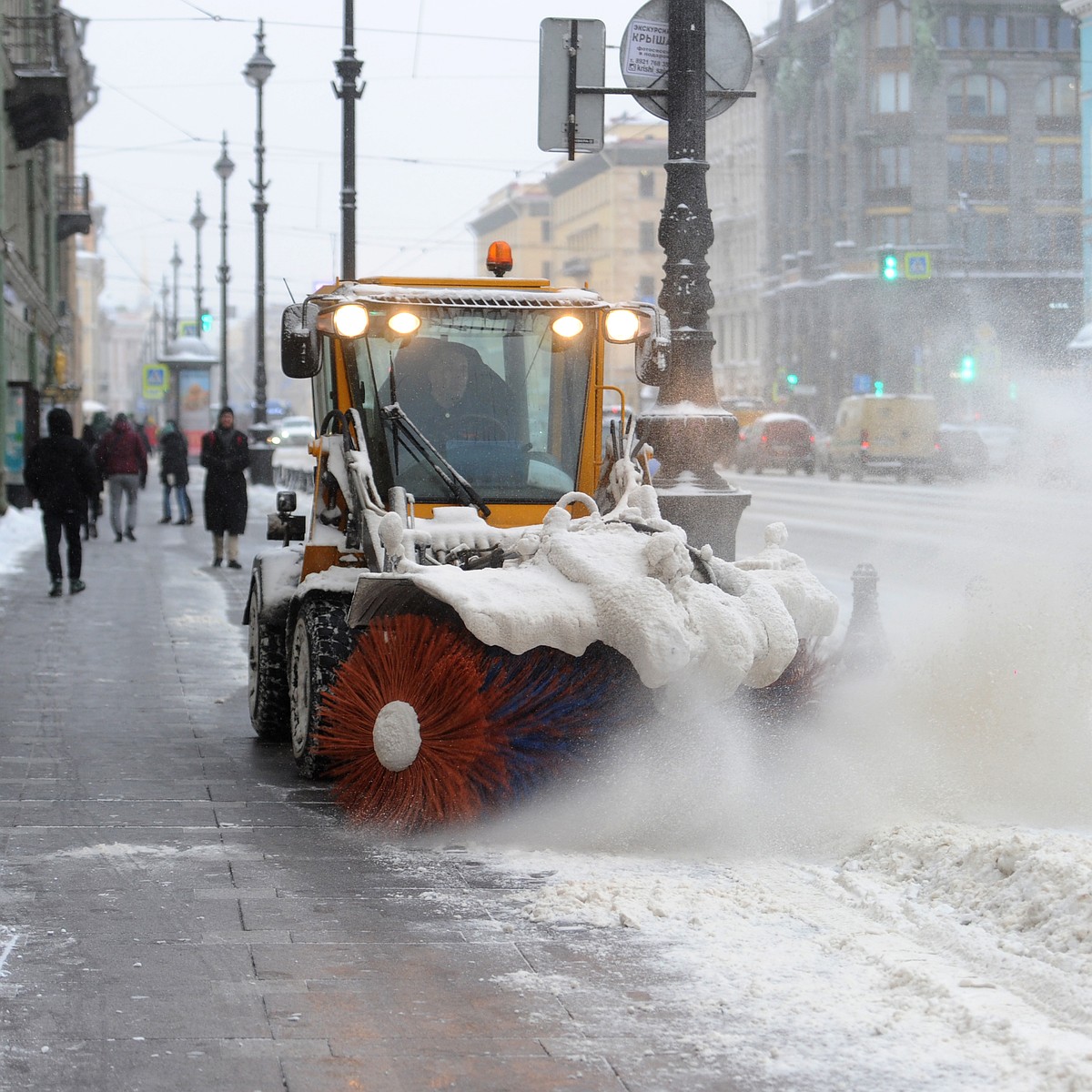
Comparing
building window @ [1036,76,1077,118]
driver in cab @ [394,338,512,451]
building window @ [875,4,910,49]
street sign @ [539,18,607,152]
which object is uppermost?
building window @ [875,4,910,49]

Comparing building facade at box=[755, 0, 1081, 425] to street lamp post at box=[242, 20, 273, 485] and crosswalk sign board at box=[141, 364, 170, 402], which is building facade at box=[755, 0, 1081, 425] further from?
street lamp post at box=[242, 20, 273, 485]

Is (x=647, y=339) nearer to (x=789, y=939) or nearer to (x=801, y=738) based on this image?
(x=801, y=738)

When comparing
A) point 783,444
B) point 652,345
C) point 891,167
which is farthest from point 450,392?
point 891,167

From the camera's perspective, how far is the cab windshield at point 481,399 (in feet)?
26.1

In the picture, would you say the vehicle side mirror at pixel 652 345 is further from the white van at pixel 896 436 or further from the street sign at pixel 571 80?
the white van at pixel 896 436

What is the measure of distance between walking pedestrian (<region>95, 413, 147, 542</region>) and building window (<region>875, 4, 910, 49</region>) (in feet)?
197

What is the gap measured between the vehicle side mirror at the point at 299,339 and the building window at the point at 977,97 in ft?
234

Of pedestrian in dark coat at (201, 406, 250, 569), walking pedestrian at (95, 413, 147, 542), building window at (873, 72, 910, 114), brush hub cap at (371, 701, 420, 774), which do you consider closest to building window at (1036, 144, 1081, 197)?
building window at (873, 72, 910, 114)

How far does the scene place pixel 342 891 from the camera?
227 inches

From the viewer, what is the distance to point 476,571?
6.70 metres

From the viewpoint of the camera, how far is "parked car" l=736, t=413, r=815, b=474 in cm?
4556

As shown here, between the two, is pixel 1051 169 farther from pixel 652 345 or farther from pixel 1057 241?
pixel 652 345

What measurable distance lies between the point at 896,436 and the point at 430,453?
3404cm

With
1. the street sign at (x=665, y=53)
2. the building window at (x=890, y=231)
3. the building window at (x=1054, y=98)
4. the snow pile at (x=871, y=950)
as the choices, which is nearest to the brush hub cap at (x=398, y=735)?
the snow pile at (x=871, y=950)
